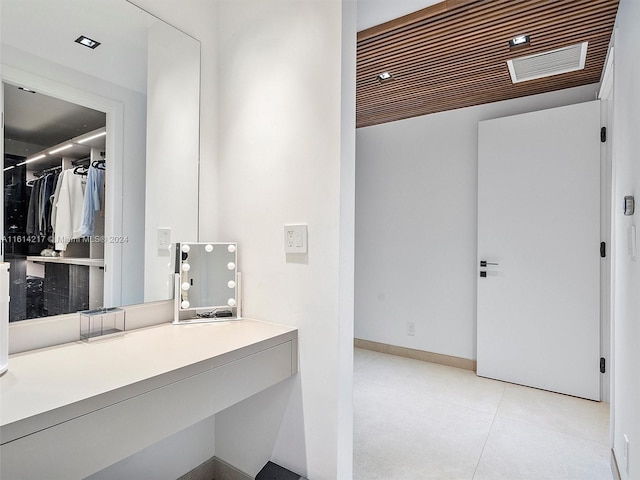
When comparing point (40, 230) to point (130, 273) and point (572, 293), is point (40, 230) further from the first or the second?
point (572, 293)

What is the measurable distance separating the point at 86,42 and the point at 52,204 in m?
0.64

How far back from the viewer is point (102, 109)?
1.44m

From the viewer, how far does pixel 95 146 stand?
1400 mm

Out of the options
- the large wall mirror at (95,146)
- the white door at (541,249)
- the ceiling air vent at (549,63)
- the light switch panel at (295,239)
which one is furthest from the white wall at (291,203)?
the white door at (541,249)

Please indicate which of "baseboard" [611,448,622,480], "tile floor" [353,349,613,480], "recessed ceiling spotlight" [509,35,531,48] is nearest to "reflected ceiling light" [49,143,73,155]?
"tile floor" [353,349,613,480]

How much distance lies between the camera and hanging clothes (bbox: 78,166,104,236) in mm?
1386

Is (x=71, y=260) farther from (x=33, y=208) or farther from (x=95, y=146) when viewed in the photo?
(x=95, y=146)

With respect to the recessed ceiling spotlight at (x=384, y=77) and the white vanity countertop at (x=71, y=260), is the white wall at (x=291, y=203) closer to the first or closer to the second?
the white vanity countertop at (x=71, y=260)

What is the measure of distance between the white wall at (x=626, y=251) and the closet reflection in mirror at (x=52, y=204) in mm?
2063

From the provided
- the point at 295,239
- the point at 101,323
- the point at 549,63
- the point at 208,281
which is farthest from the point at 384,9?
the point at 101,323

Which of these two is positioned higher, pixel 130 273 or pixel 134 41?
pixel 134 41

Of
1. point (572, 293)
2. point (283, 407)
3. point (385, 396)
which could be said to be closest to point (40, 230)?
point (283, 407)

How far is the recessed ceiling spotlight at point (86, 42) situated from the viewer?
4.53ft

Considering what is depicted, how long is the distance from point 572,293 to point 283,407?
7.96 feet
